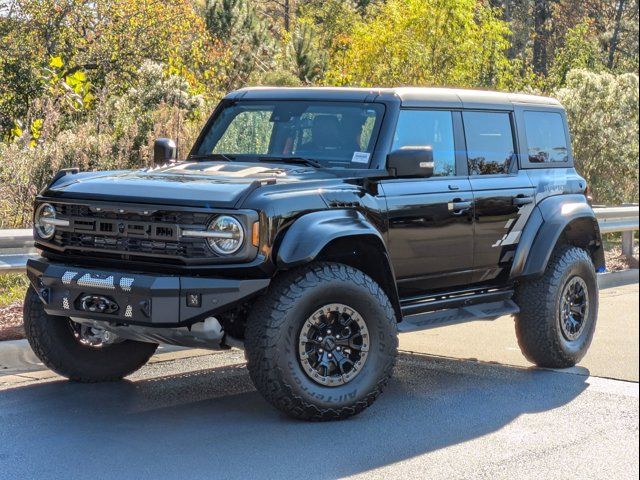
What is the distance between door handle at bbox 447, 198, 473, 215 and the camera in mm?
7440

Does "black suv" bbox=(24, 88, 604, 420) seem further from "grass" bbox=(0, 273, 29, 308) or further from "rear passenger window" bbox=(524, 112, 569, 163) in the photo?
"grass" bbox=(0, 273, 29, 308)

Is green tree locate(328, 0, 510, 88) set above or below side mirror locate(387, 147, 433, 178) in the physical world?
above

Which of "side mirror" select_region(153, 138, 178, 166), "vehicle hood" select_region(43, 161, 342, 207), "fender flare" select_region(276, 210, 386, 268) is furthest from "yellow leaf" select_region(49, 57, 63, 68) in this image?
"fender flare" select_region(276, 210, 386, 268)

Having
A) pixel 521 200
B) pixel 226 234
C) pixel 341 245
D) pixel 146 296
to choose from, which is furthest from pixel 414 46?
pixel 146 296

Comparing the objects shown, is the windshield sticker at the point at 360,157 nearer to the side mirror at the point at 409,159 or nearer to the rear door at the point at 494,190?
the side mirror at the point at 409,159

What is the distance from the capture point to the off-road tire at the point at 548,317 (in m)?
8.00

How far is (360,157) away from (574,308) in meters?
2.26

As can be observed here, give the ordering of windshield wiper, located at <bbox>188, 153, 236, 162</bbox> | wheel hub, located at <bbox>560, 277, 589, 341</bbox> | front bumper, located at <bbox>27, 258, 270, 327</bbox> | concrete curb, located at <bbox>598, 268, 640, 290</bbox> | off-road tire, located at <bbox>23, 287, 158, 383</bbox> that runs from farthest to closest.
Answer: concrete curb, located at <bbox>598, 268, 640, 290</bbox>
wheel hub, located at <bbox>560, 277, 589, 341</bbox>
windshield wiper, located at <bbox>188, 153, 236, 162</bbox>
off-road tire, located at <bbox>23, 287, 158, 383</bbox>
front bumper, located at <bbox>27, 258, 270, 327</bbox>

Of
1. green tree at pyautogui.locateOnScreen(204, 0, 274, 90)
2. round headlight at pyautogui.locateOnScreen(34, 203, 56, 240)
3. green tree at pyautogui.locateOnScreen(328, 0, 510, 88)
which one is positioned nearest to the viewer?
round headlight at pyautogui.locateOnScreen(34, 203, 56, 240)

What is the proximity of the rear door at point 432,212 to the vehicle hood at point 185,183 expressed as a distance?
0.55m

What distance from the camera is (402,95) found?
747 cm

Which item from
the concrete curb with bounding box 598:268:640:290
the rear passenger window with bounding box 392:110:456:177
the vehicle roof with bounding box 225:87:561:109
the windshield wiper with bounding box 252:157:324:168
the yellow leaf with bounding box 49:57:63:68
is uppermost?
the yellow leaf with bounding box 49:57:63:68

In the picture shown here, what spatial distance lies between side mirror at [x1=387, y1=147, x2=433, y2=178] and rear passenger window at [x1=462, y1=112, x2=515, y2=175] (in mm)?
886

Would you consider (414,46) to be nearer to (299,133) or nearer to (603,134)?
(603,134)
